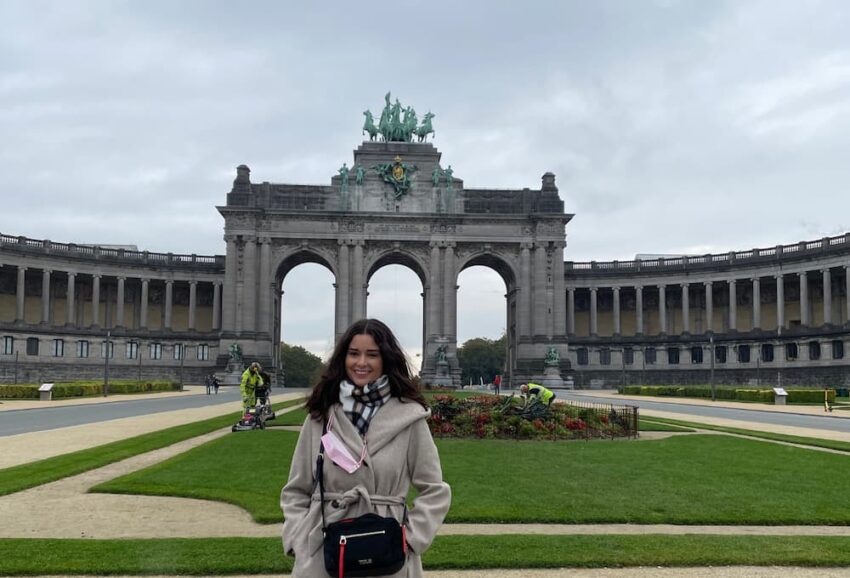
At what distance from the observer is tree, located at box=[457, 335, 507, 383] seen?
16212 cm

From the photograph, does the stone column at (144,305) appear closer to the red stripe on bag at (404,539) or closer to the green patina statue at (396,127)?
the green patina statue at (396,127)

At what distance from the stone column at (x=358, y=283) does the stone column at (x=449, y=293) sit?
1009 centimetres

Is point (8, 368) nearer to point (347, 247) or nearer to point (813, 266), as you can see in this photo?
point (347, 247)

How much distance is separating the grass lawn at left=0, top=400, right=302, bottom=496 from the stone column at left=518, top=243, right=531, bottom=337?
70.0m

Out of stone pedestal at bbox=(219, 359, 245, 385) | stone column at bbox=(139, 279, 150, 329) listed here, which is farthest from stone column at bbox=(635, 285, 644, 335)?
stone column at bbox=(139, 279, 150, 329)

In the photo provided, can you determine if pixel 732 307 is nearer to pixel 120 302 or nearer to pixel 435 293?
pixel 435 293

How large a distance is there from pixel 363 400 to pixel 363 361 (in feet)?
0.96

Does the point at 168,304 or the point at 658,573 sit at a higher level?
the point at 168,304

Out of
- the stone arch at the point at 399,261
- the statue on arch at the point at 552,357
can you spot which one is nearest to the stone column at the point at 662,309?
the statue on arch at the point at 552,357

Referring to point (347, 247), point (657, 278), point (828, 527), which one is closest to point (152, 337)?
point (347, 247)

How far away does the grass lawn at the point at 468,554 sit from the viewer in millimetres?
10203

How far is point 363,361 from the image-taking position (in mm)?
5758

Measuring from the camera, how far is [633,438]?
27.7m

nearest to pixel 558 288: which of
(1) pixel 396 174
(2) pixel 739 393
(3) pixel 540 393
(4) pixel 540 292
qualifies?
(4) pixel 540 292
